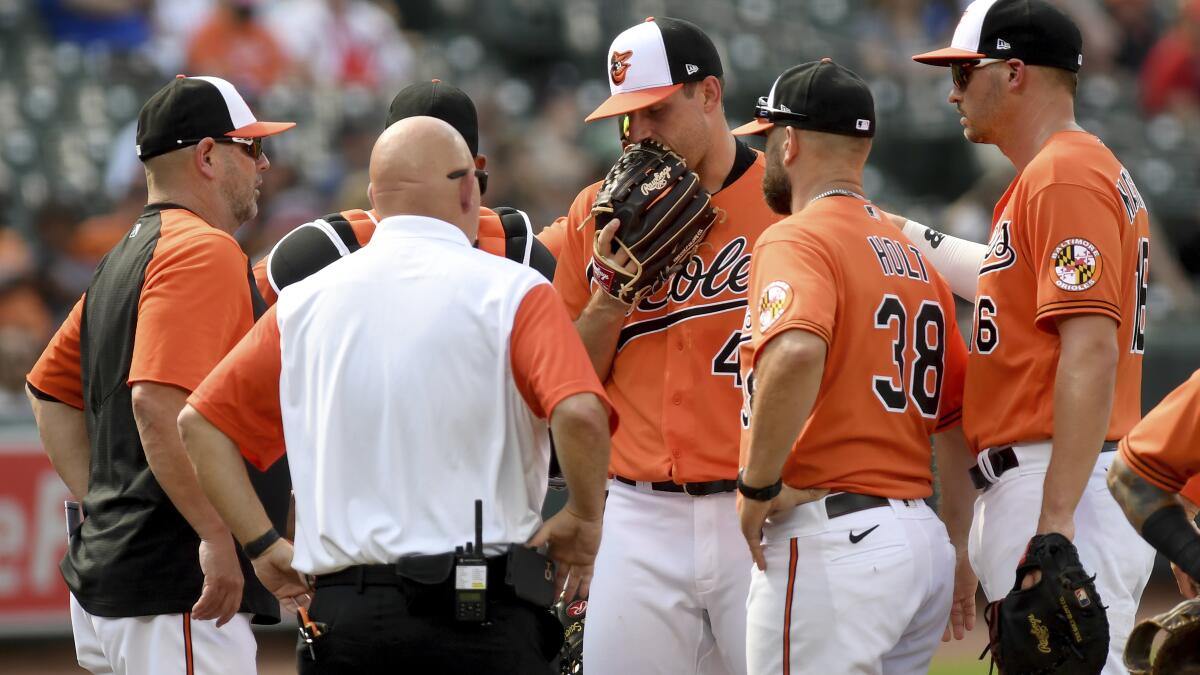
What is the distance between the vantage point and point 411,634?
3613mm

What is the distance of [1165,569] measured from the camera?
9.41m

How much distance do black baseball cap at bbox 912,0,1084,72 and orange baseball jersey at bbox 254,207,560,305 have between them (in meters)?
1.30

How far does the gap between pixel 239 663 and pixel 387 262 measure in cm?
138

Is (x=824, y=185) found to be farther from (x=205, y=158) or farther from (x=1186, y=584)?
(x=205, y=158)

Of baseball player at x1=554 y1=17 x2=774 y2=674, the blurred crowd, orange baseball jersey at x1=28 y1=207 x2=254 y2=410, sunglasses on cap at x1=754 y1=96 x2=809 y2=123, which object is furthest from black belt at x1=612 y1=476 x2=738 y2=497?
the blurred crowd

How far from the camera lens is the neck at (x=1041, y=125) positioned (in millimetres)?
4426

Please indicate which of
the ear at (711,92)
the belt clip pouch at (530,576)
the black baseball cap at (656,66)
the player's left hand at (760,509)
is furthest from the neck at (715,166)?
the belt clip pouch at (530,576)

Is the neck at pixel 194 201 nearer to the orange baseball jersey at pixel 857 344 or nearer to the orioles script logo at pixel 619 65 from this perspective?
the orioles script logo at pixel 619 65

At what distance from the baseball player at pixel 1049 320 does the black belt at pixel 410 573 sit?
1.34 m

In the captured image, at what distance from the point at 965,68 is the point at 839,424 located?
3.63 ft

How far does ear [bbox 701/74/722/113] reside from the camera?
4875 mm

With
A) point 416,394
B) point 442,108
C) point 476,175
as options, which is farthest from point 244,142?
point 416,394

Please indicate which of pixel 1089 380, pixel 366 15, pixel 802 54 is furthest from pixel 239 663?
pixel 802 54

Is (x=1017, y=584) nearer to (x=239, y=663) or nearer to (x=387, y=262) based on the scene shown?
(x=387, y=262)
